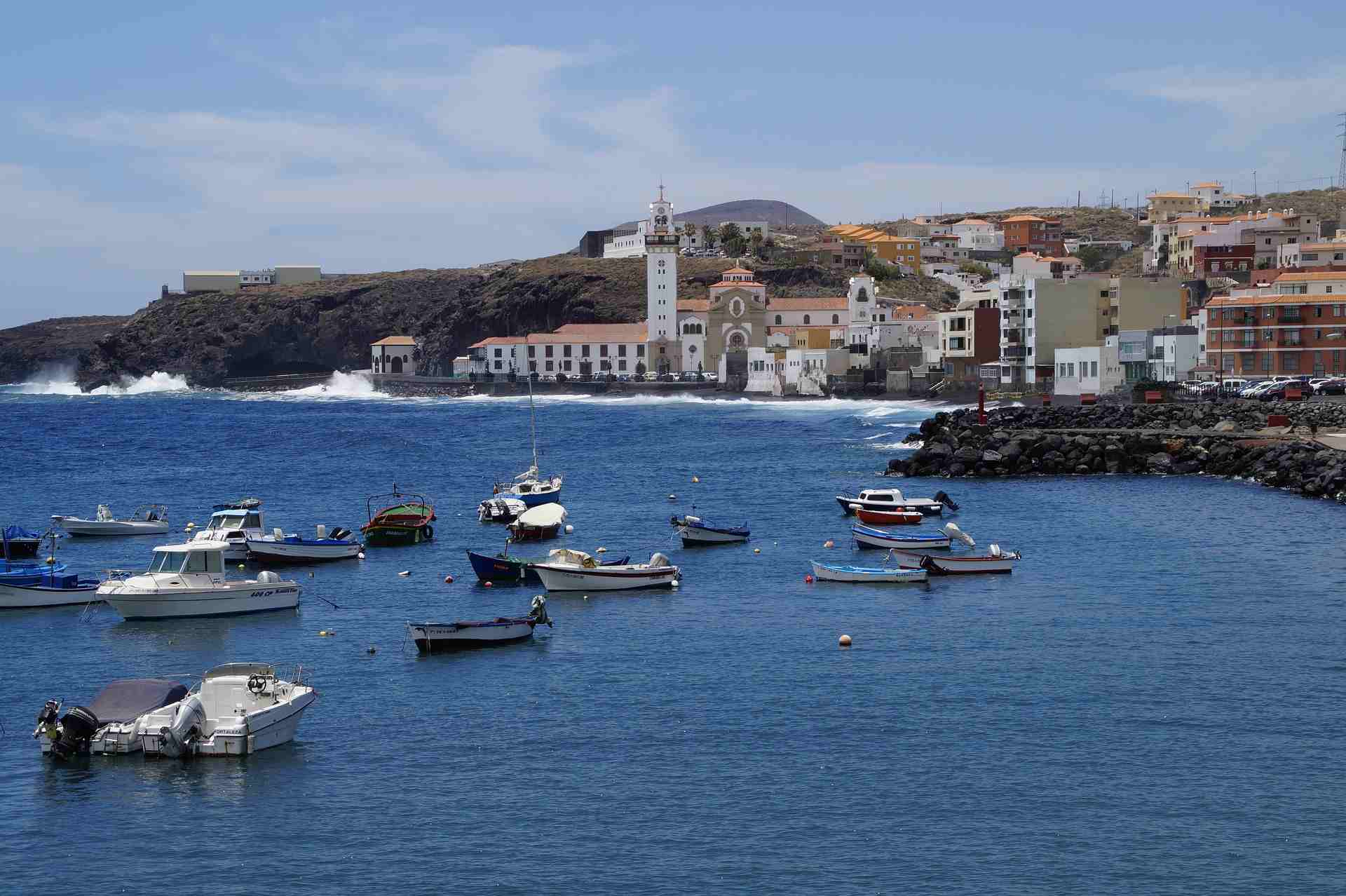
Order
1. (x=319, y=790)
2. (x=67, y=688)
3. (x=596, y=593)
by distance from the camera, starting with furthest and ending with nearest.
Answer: (x=596, y=593) < (x=67, y=688) < (x=319, y=790)

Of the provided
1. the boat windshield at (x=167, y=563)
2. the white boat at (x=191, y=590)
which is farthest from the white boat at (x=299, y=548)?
the boat windshield at (x=167, y=563)

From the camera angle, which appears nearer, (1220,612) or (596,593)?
(1220,612)

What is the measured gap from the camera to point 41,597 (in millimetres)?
40969

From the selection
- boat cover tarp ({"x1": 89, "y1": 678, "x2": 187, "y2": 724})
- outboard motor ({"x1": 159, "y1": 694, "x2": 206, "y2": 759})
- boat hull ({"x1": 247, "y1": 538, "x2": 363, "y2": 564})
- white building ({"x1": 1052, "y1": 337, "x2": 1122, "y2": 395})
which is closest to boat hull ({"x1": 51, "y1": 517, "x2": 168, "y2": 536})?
boat hull ({"x1": 247, "y1": 538, "x2": 363, "y2": 564})

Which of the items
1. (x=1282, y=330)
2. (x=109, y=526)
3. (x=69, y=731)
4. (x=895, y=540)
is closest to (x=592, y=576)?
(x=895, y=540)

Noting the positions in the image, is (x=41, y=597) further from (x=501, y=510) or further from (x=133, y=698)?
(x=501, y=510)

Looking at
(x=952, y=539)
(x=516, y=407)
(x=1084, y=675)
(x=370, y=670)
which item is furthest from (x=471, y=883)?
(x=516, y=407)

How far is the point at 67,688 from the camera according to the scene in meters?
32.1

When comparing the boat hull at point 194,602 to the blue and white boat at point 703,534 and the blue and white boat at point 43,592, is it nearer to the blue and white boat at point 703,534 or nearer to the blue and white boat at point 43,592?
the blue and white boat at point 43,592

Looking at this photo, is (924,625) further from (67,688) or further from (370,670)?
(67,688)

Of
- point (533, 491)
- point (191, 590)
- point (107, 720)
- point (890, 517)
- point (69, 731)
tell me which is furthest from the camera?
point (533, 491)

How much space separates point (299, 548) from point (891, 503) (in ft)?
71.3

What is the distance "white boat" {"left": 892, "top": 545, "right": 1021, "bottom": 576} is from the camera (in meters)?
45.9

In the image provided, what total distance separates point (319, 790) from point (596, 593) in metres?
18.4
